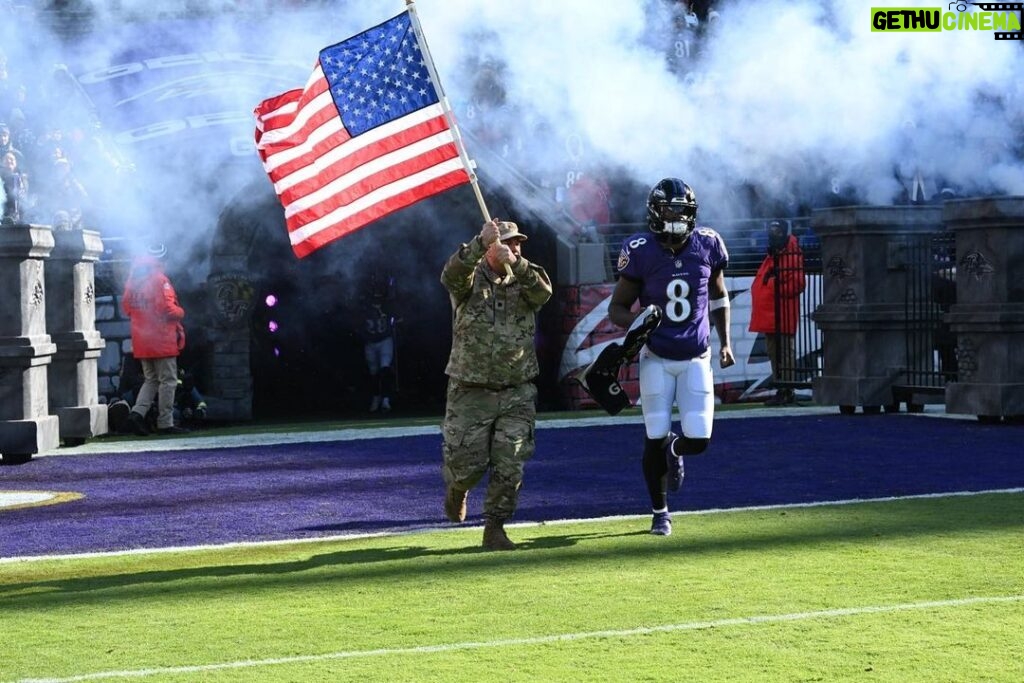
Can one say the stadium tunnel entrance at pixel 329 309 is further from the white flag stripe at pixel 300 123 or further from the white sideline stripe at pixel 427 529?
the white flag stripe at pixel 300 123

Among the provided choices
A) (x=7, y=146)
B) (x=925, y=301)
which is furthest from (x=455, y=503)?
(x=7, y=146)

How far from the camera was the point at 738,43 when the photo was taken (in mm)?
23484

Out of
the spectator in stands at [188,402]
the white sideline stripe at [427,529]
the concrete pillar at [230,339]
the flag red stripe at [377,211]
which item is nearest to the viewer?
the white sideline stripe at [427,529]

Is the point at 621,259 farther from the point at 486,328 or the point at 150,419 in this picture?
the point at 150,419

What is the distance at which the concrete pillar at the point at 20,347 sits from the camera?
1550 cm

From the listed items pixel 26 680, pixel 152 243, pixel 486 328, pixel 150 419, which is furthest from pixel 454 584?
pixel 152 243

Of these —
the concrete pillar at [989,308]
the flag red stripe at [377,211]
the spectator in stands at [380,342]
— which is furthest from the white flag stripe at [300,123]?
the spectator in stands at [380,342]

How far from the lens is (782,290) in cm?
2062

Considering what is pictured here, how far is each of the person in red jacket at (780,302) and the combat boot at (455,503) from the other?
35.3ft

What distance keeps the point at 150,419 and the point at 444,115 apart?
400 inches

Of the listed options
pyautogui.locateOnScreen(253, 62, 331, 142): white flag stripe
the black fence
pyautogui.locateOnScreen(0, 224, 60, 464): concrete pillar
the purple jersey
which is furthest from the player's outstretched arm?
the black fence

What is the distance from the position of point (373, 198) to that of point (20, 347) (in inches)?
258

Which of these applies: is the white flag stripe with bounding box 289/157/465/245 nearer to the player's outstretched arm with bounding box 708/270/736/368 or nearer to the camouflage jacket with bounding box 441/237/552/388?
the camouflage jacket with bounding box 441/237/552/388

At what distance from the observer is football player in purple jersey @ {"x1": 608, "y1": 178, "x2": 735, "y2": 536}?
973 cm
